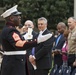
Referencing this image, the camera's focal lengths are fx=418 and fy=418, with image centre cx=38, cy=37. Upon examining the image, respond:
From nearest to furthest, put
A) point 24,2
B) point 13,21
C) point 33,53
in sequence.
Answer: point 13,21, point 33,53, point 24,2

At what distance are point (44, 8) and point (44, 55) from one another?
24.4 meters

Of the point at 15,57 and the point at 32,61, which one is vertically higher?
the point at 15,57

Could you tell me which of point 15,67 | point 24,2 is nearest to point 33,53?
point 15,67

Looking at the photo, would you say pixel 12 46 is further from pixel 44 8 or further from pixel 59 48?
pixel 44 8

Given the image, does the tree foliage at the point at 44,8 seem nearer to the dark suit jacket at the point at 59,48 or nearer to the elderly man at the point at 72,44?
the dark suit jacket at the point at 59,48

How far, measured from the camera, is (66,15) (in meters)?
34.2

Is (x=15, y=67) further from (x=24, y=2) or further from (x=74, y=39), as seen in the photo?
(x=24, y=2)

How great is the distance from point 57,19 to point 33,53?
24.5 metres

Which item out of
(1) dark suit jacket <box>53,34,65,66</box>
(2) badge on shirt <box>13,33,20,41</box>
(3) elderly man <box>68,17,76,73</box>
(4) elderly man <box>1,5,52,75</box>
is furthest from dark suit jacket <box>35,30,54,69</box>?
(2) badge on shirt <box>13,33,20,41</box>

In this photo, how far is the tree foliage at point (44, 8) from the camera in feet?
108

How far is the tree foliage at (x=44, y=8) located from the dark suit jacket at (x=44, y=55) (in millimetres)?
23980

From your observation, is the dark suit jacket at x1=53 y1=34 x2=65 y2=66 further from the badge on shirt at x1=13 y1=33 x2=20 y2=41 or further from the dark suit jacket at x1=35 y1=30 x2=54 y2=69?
the badge on shirt at x1=13 y1=33 x2=20 y2=41

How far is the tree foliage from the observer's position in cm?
3306

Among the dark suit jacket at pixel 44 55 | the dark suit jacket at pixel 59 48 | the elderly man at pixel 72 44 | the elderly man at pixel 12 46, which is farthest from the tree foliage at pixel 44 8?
the elderly man at pixel 12 46
